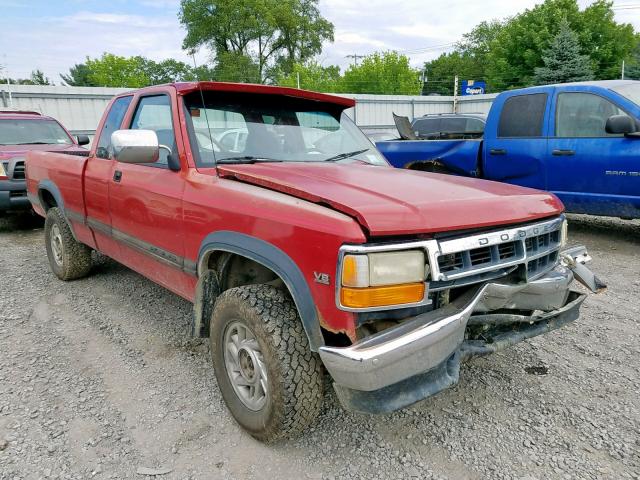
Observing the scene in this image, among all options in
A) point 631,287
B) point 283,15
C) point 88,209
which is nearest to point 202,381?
point 88,209

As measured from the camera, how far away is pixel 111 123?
4215 millimetres

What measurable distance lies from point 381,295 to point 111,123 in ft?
10.9

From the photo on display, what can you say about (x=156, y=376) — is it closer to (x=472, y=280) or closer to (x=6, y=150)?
(x=472, y=280)

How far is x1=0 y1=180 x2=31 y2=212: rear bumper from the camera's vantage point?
705cm

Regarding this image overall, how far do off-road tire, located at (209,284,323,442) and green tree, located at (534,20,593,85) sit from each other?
29.4 metres

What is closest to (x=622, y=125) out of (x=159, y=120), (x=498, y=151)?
(x=498, y=151)

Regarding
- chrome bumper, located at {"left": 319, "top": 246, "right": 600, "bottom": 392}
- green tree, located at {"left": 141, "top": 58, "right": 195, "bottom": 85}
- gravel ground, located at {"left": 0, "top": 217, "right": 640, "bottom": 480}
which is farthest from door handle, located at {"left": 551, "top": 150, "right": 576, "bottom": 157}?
green tree, located at {"left": 141, "top": 58, "right": 195, "bottom": 85}

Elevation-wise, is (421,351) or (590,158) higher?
(590,158)

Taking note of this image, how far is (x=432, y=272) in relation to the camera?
6.47 ft

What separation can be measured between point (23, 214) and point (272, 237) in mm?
8508

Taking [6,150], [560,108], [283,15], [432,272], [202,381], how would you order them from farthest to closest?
[283,15] → [6,150] → [560,108] → [202,381] → [432,272]

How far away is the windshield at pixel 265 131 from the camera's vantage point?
120 inches

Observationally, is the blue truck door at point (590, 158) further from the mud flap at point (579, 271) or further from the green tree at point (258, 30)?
the green tree at point (258, 30)

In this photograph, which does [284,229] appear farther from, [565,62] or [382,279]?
[565,62]
